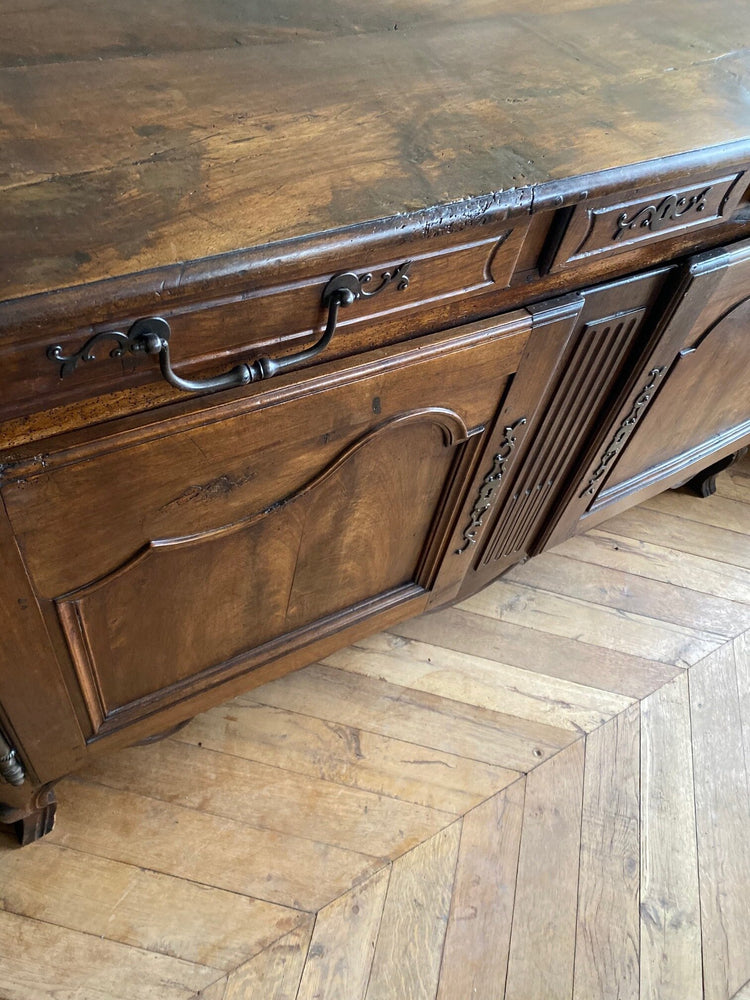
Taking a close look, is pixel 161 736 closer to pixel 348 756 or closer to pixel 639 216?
pixel 348 756

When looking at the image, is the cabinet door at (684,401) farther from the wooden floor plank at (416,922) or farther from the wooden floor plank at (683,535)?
the wooden floor plank at (416,922)

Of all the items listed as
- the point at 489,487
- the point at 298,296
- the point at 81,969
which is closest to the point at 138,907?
the point at 81,969

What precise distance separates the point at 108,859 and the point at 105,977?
11 cm

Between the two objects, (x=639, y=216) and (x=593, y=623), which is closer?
(x=639, y=216)

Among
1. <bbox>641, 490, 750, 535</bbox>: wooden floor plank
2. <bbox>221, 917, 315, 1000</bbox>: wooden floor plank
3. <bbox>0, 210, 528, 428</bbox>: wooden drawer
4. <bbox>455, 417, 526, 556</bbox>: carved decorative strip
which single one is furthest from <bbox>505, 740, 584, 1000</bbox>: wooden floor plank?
<bbox>0, 210, 528, 428</bbox>: wooden drawer

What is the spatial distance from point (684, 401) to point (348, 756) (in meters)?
0.56

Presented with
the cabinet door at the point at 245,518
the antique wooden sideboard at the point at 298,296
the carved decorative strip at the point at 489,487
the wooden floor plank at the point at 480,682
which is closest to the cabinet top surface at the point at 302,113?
the antique wooden sideboard at the point at 298,296

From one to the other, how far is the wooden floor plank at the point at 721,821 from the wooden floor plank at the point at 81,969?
0.53 m

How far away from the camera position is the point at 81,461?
0.47 metres

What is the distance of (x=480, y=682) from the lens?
103 centimetres

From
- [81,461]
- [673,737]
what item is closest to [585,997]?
[673,737]

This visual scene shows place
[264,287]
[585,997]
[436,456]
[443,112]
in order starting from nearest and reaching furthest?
1. [264,287]
2. [443,112]
3. [436,456]
4. [585,997]

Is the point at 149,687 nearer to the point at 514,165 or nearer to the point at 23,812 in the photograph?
the point at 23,812

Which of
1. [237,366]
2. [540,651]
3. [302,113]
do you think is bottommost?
[540,651]
